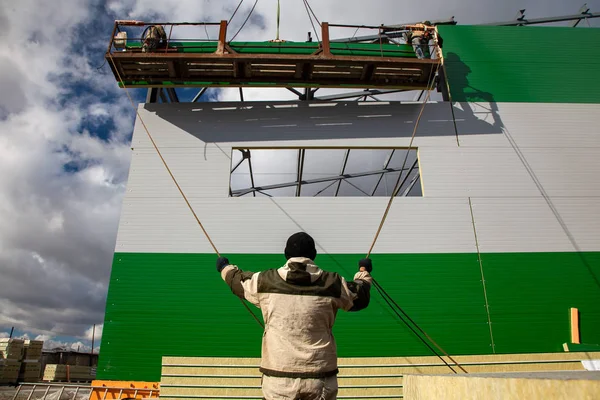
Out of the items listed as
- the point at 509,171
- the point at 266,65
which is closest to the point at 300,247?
the point at 266,65

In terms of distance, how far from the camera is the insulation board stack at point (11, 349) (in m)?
21.2

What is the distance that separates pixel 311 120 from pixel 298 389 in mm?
7563

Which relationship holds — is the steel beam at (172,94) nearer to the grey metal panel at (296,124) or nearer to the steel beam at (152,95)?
A: the steel beam at (152,95)

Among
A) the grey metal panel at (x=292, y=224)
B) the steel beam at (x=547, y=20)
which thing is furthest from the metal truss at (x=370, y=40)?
the grey metal panel at (x=292, y=224)

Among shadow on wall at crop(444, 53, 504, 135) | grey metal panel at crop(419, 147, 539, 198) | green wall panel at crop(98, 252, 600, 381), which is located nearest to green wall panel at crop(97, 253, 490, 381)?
green wall panel at crop(98, 252, 600, 381)

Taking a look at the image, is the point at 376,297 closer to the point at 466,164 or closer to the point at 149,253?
the point at 466,164

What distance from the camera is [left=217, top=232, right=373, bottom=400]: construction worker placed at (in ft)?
8.11

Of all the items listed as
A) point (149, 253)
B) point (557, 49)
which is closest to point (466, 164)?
point (557, 49)

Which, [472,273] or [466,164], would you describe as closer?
[472,273]

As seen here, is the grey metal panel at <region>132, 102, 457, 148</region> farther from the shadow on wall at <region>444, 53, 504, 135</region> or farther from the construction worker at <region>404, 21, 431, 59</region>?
the construction worker at <region>404, 21, 431, 59</region>

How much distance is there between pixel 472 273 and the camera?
792 centimetres

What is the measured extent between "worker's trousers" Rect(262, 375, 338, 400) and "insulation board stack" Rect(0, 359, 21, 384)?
2572 centimetres

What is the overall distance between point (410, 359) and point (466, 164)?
4638 mm

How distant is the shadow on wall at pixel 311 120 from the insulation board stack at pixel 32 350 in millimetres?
21245
